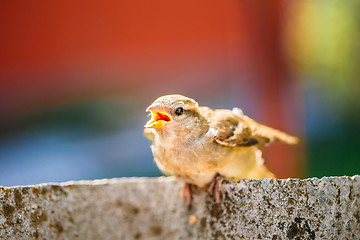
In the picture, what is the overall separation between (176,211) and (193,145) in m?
0.36

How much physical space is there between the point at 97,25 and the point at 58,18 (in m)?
0.62

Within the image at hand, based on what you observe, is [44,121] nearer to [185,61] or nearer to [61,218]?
[185,61]

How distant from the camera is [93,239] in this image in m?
2.15

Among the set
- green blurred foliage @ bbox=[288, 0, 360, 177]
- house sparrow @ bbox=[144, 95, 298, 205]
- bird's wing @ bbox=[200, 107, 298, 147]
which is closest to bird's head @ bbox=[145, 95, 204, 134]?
house sparrow @ bbox=[144, 95, 298, 205]

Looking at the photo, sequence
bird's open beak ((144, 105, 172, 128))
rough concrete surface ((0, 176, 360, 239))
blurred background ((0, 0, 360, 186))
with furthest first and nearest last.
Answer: blurred background ((0, 0, 360, 186)) → bird's open beak ((144, 105, 172, 128)) → rough concrete surface ((0, 176, 360, 239))

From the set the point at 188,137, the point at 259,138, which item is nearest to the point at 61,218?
the point at 188,137

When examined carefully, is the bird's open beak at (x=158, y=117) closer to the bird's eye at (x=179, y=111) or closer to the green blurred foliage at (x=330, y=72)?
the bird's eye at (x=179, y=111)

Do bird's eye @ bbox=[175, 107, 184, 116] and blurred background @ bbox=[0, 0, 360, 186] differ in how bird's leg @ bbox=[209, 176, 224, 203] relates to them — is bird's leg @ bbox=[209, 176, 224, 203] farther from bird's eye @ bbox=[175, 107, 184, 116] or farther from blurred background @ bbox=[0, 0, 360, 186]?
blurred background @ bbox=[0, 0, 360, 186]

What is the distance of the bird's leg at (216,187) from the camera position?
6.72 feet

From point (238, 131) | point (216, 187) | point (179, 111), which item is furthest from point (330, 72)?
point (216, 187)

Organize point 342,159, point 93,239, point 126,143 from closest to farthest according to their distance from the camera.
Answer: point 93,239, point 342,159, point 126,143

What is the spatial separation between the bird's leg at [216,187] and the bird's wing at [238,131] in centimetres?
20

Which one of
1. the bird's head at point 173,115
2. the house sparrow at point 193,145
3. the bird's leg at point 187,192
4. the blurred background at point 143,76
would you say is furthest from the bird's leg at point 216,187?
the blurred background at point 143,76

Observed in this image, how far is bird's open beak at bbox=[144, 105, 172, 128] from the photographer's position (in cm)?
216
